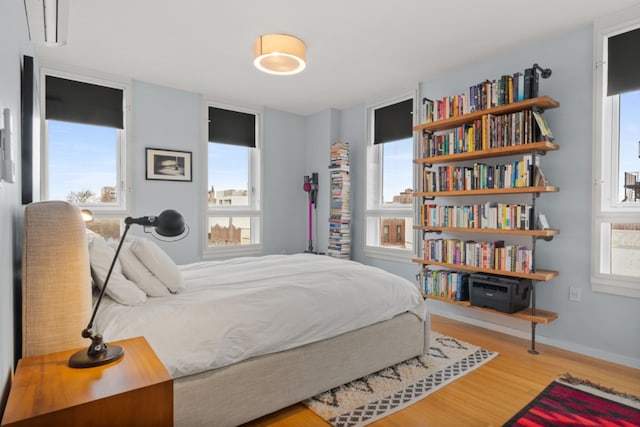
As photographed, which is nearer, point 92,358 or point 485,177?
point 92,358

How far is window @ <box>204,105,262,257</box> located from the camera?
16.4ft

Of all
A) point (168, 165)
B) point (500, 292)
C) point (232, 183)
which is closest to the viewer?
point (500, 292)

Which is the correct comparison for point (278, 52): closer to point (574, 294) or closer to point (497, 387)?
point (497, 387)

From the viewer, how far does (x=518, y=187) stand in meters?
3.11

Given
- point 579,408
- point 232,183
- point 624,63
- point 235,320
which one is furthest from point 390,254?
point 235,320

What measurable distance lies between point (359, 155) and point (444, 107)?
1.64m

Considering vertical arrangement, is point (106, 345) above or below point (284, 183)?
below

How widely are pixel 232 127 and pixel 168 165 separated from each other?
1079 mm

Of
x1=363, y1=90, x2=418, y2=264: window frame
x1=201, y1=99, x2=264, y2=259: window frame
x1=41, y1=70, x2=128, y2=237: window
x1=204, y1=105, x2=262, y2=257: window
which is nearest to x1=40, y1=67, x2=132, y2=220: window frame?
x1=41, y1=70, x2=128, y2=237: window

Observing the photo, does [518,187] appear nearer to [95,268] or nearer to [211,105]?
[95,268]

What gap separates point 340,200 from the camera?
16.7 feet

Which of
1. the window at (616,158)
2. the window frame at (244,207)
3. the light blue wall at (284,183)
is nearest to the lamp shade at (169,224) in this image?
the window at (616,158)

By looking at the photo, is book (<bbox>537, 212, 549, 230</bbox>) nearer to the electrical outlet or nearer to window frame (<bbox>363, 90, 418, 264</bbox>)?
the electrical outlet

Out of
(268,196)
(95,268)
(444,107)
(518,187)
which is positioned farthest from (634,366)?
(268,196)
